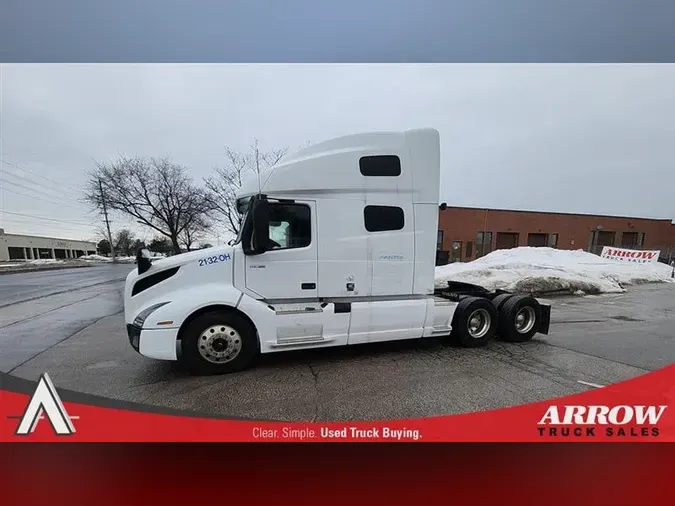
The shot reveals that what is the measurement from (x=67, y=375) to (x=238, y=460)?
1407 mm

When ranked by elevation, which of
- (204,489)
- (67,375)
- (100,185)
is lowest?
(204,489)

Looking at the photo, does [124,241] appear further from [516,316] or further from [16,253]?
[516,316]

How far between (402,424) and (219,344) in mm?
1703

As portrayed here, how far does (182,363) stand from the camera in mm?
2402

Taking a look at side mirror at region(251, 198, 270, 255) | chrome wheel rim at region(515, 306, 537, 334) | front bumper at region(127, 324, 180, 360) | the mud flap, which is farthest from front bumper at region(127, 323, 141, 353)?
the mud flap

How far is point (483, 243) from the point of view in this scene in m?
2.20

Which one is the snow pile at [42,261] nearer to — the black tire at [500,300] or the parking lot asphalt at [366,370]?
the parking lot asphalt at [366,370]

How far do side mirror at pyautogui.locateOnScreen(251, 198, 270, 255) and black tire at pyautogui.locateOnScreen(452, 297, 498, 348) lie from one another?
7.68 feet

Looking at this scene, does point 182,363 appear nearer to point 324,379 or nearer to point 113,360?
point 113,360

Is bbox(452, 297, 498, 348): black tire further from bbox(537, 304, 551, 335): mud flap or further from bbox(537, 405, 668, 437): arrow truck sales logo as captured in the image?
bbox(537, 405, 668, 437): arrow truck sales logo

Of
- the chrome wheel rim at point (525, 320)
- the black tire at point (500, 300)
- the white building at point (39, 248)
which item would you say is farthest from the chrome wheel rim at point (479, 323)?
the white building at point (39, 248)
